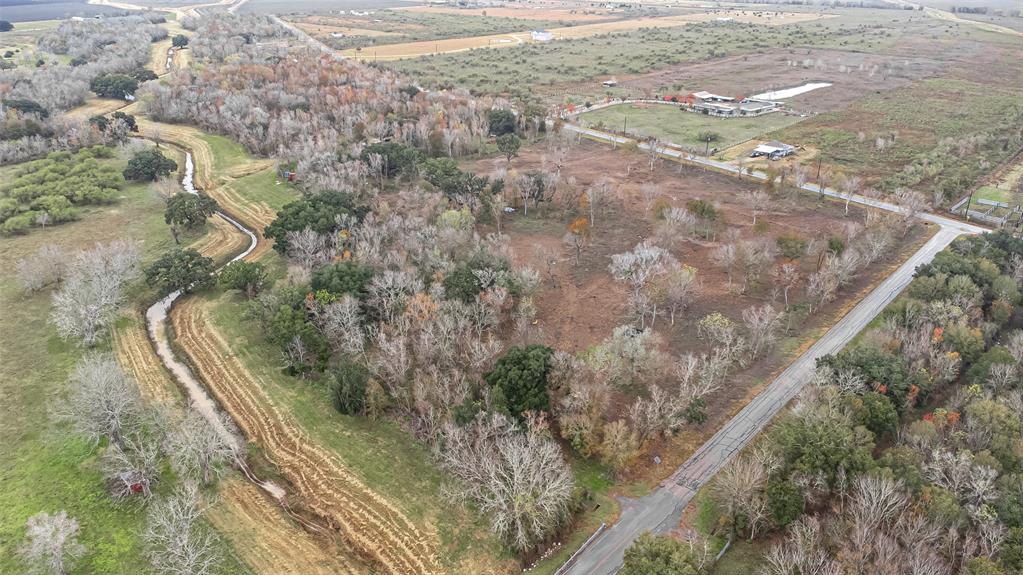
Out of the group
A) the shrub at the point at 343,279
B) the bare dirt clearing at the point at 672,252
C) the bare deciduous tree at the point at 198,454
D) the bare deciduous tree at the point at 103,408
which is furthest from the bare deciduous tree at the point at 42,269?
the bare dirt clearing at the point at 672,252

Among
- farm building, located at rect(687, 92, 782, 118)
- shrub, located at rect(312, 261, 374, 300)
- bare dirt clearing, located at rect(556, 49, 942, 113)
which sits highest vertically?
bare dirt clearing, located at rect(556, 49, 942, 113)

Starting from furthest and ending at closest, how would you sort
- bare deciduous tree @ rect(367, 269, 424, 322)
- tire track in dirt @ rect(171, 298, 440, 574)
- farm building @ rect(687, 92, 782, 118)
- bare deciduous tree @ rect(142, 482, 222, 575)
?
1. farm building @ rect(687, 92, 782, 118)
2. bare deciduous tree @ rect(367, 269, 424, 322)
3. tire track in dirt @ rect(171, 298, 440, 574)
4. bare deciduous tree @ rect(142, 482, 222, 575)

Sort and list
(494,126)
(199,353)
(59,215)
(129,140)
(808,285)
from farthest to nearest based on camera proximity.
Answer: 1. (494,126)
2. (129,140)
3. (59,215)
4. (808,285)
5. (199,353)

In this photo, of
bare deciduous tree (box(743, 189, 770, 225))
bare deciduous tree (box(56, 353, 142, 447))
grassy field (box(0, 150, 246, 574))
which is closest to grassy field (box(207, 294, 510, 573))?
bare deciduous tree (box(56, 353, 142, 447))

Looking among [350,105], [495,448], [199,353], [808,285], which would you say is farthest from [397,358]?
[350,105]

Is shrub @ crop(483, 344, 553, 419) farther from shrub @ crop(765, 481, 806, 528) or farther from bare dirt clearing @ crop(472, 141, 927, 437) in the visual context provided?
shrub @ crop(765, 481, 806, 528)

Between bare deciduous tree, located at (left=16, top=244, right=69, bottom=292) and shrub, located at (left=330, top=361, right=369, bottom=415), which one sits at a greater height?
bare deciduous tree, located at (left=16, top=244, right=69, bottom=292)

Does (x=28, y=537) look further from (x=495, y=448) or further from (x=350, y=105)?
(x=350, y=105)
